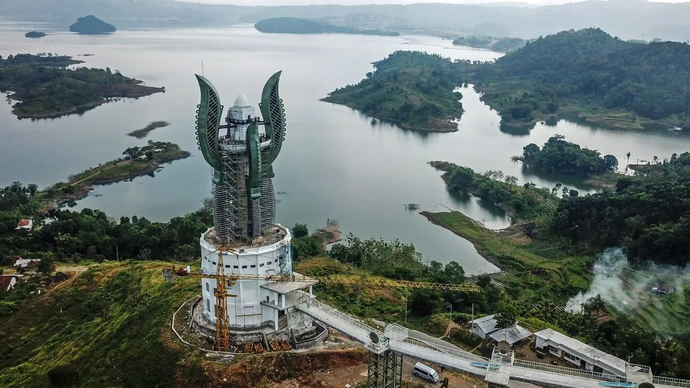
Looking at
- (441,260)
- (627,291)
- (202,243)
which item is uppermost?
(202,243)

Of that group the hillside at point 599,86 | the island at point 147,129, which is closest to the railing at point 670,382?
the island at point 147,129

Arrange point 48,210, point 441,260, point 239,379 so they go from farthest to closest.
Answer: point 48,210 → point 441,260 → point 239,379

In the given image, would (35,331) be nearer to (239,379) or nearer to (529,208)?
(239,379)

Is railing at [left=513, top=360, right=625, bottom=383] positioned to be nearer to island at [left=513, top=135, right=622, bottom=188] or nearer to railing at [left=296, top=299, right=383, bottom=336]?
railing at [left=296, top=299, right=383, bottom=336]

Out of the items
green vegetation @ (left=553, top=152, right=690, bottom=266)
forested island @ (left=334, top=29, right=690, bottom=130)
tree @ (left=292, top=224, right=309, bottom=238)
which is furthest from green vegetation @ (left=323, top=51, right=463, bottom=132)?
tree @ (left=292, top=224, right=309, bottom=238)

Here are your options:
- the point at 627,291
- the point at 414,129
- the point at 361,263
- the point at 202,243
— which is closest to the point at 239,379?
the point at 202,243
